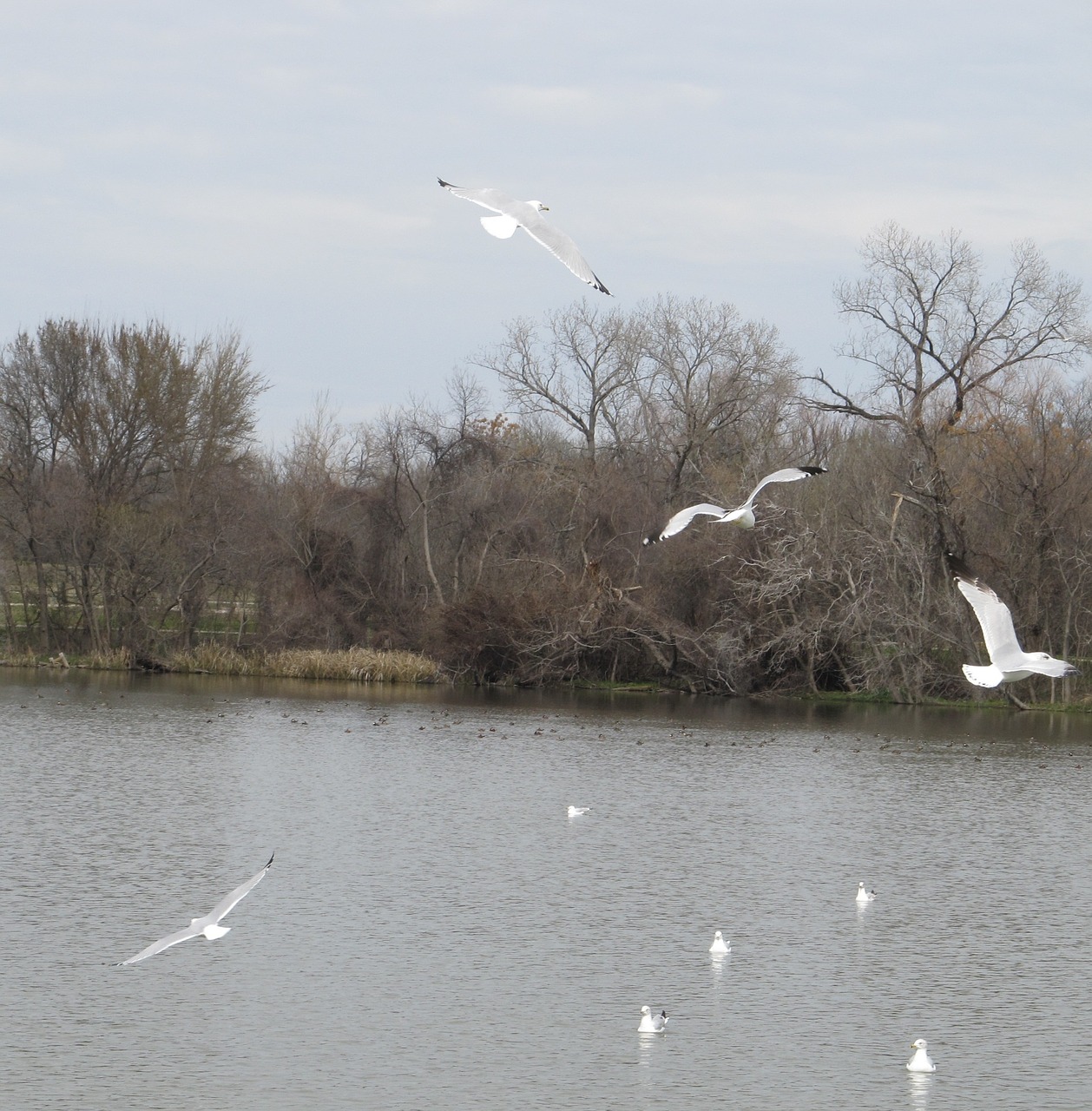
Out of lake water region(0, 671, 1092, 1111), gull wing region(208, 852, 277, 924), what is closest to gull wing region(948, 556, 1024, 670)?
lake water region(0, 671, 1092, 1111)

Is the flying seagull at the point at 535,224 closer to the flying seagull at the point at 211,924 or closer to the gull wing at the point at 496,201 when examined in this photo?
the gull wing at the point at 496,201

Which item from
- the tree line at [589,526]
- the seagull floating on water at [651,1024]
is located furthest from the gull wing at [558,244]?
the tree line at [589,526]

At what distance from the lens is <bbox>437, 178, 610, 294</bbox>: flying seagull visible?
A: 32.0ft

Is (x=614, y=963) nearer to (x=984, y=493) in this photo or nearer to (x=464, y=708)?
(x=464, y=708)

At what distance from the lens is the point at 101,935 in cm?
1138

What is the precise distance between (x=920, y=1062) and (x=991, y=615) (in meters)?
4.27

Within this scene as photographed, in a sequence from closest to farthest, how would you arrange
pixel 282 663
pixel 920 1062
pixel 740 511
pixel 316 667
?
1. pixel 920 1062
2. pixel 740 511
3. pixel 316 667
4. pixel 282 663

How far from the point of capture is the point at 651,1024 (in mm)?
9617

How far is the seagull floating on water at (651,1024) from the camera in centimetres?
961

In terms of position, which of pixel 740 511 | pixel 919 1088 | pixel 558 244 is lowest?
pixel 919 1088

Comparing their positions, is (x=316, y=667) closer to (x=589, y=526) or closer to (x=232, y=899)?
(x=589, y=526)

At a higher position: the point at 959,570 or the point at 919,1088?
the point at 959,570

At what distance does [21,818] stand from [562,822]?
20.1ft

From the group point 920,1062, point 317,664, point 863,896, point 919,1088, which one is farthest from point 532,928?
point 317,664
